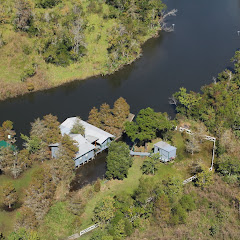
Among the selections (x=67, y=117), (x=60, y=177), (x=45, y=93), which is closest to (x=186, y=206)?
(x=60, y=177)

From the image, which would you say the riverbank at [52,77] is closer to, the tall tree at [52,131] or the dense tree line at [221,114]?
the tall tree at [52,131]

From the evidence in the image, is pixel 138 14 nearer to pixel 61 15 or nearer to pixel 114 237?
pixel 61 15

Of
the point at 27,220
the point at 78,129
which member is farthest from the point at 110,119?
the point at 27,220

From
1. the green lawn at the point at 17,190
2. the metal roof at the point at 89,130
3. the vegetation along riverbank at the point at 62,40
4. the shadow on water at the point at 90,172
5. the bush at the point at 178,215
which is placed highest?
the vegetation along riverbank at the point at 62,40

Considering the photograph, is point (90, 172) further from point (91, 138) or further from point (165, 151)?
point (165, 151)

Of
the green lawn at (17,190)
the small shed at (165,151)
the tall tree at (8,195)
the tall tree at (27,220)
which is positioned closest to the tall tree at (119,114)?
the small shed at (165,151)

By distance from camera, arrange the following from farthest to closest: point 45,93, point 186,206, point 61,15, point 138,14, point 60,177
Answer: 1. point 138,14
2. point 61,15
3. point 45,93
4. point 60,177
5. point 186,206
